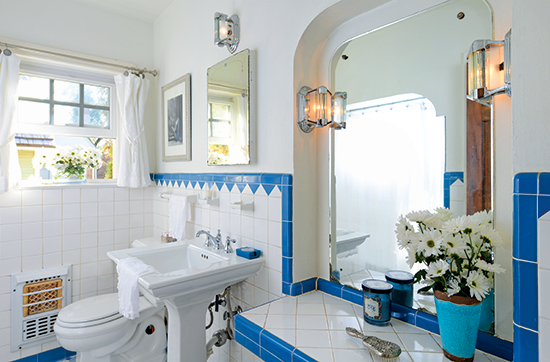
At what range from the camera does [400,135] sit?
3.98ft

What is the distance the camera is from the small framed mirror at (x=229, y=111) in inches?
64.2

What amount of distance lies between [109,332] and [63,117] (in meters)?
1.65

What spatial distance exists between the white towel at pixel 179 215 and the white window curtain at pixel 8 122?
3.40 ft

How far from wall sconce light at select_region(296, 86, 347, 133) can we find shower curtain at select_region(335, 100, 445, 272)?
5cm

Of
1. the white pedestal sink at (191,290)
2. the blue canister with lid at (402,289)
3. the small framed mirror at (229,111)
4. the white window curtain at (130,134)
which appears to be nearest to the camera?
the blue canister with lid at (402,289)

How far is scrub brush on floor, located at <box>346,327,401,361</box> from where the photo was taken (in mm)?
869

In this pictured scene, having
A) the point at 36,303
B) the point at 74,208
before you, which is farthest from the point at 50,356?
Answer: the point at 74,208

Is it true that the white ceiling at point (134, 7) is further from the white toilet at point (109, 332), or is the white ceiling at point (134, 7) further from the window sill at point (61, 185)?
the white toilet at point (109, 332)

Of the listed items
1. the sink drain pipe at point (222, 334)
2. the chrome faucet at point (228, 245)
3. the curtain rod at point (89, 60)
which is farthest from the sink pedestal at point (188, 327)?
the curtain rod at point (89, 60)


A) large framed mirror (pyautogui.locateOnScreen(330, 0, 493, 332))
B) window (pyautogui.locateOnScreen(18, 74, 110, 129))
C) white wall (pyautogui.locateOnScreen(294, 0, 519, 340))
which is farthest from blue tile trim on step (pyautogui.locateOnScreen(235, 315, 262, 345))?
window (pyautogui.locateOnScreen(18, 74, 110, 129))

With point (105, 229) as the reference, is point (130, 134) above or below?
above

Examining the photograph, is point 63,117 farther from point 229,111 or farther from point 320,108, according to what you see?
point 320,108

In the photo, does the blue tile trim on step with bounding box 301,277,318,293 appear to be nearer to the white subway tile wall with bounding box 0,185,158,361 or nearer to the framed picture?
the framed picture

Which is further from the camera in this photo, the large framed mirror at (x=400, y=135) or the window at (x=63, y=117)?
the window at (x=63, y=117)
